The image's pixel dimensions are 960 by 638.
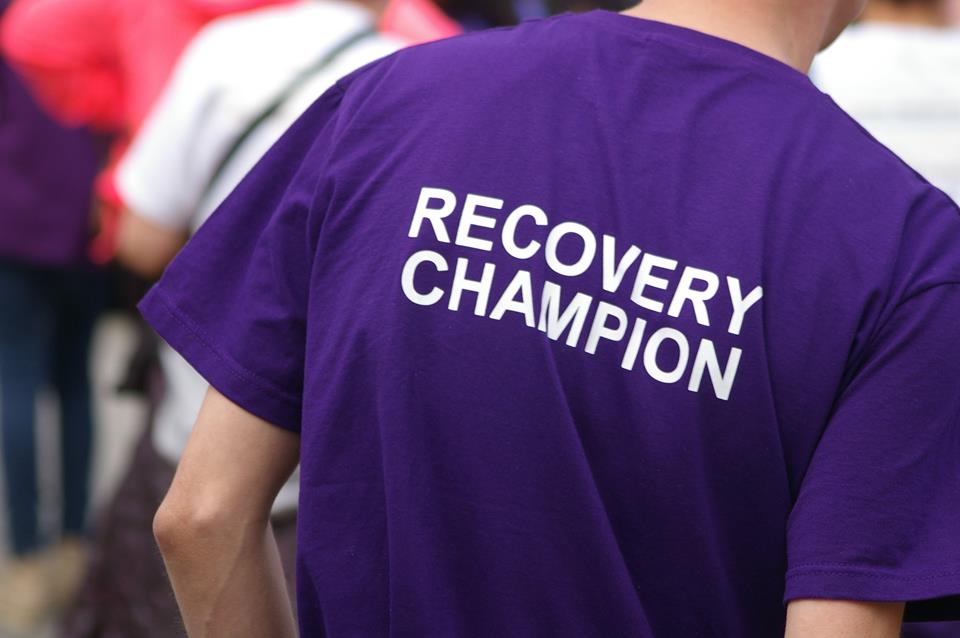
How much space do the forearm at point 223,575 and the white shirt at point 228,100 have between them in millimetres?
812

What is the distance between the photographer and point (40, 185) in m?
4.07

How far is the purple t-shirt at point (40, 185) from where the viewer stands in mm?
4027

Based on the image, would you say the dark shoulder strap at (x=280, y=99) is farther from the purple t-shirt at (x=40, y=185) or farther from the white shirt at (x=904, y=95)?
the purple t-shirt at (x=40, y=185)

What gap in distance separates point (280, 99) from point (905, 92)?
1.37 meters

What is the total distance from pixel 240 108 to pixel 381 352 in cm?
111

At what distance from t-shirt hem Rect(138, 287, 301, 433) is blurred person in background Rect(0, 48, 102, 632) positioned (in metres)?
2.55

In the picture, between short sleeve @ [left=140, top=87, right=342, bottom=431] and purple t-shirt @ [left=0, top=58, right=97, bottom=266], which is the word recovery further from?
purple t-shirt @ [left=0, top=58, right=97, bottom=266]

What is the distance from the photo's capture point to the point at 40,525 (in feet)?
14.8

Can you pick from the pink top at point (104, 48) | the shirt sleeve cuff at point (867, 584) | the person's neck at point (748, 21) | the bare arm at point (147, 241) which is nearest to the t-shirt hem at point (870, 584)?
the shirt sleeve cuff at point (867, 584)

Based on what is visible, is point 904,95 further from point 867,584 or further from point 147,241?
point 867,584

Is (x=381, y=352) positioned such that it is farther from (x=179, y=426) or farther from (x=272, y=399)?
(x=179, y=426)

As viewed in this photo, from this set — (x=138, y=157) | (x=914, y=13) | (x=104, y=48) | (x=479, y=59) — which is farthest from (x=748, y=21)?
(x=914, y=13)

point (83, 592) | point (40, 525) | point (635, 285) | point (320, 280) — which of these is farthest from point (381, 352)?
point (40, 525)

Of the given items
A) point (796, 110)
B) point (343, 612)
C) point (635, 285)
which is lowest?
point (343, 612)
